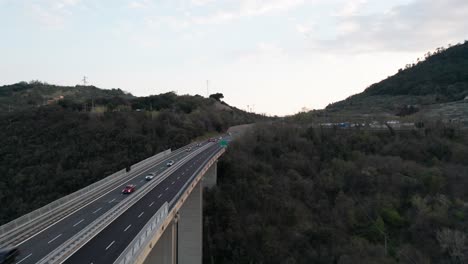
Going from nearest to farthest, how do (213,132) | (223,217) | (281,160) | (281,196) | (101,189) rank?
(101,189)
(223,217)
(281,196)
(281,160)
(213,132)

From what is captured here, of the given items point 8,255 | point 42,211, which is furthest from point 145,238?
point 42,211

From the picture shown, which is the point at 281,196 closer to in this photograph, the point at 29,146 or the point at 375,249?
the point at 375,249

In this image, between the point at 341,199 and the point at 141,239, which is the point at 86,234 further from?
the point at 341,199

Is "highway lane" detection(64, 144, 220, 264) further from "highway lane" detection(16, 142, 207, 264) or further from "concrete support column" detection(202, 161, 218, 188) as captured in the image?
"concrete support column" detection(202, 161, 218, 188)

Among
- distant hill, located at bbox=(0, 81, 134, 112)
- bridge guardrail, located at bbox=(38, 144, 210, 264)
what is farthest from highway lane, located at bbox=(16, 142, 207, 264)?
distant hill, located at bbox=(0, 81, 134, 112)

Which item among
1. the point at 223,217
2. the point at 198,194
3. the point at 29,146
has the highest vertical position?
the point at 29,146

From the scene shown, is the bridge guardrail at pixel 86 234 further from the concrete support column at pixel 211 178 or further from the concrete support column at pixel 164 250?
the concrete support column at pixel 211 178

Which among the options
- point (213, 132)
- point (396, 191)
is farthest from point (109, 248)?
point (213, 132)
